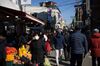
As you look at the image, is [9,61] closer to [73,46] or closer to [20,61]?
[20,61]

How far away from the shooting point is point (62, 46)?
19.5 meters

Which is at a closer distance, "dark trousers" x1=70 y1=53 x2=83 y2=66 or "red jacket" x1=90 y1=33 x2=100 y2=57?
"dark trousers" x1=70 y1=53 x2=83 y2=66

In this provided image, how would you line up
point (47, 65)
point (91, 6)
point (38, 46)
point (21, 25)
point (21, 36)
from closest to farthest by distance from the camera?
point (38, 46) → point (47, 65) → point (21, 36) → point (21, 25) → point (91, 6)

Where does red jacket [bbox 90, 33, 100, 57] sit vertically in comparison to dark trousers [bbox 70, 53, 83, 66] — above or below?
above

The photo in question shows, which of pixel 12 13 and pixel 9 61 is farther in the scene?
pixel 12 13

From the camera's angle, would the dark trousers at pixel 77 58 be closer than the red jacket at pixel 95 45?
Yes

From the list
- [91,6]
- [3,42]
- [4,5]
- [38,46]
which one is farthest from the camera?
[91,6]

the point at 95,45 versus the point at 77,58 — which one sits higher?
the point at 95,45

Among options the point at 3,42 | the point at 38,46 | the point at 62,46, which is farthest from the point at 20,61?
the point at 62,46

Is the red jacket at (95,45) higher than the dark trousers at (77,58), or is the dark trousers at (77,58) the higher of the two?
the red jacket at (95,45)

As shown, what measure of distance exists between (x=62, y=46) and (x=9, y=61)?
6.38 metres

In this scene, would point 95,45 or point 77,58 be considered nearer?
point 77,58

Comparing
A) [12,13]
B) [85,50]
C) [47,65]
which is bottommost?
[47,65]

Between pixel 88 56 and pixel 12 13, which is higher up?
pixel 12 13
